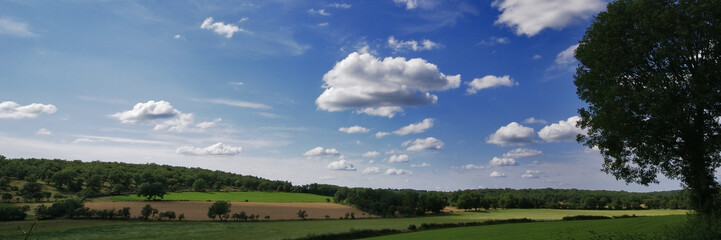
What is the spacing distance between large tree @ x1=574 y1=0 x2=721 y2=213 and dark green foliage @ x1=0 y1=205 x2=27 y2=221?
101273mm

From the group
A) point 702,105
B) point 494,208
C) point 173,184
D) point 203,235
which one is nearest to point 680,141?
point 702,105

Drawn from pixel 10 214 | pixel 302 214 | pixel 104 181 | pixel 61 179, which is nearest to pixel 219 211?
pixel 302 214

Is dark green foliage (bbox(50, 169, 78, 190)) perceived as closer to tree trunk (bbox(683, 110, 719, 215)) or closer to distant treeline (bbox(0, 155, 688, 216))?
distant treeline (bbox(0, 155, 688, 216))

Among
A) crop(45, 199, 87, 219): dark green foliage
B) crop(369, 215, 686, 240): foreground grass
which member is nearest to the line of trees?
crop(45, 199, 87, 219): dark green foliage

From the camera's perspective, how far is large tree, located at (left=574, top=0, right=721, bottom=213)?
2195cm

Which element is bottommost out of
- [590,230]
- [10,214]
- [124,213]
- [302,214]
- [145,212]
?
[10,214]

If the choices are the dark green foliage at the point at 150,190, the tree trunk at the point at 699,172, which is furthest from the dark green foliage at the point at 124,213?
the tree trunk at the point at 699,172

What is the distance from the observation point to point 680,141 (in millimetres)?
25344

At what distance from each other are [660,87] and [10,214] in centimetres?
10507

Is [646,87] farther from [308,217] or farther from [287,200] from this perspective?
[287,200]

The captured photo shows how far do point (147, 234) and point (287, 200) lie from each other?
227 feet

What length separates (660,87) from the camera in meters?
22.9

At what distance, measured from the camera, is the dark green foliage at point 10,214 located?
254ft

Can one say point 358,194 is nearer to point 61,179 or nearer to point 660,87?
point 61,179
